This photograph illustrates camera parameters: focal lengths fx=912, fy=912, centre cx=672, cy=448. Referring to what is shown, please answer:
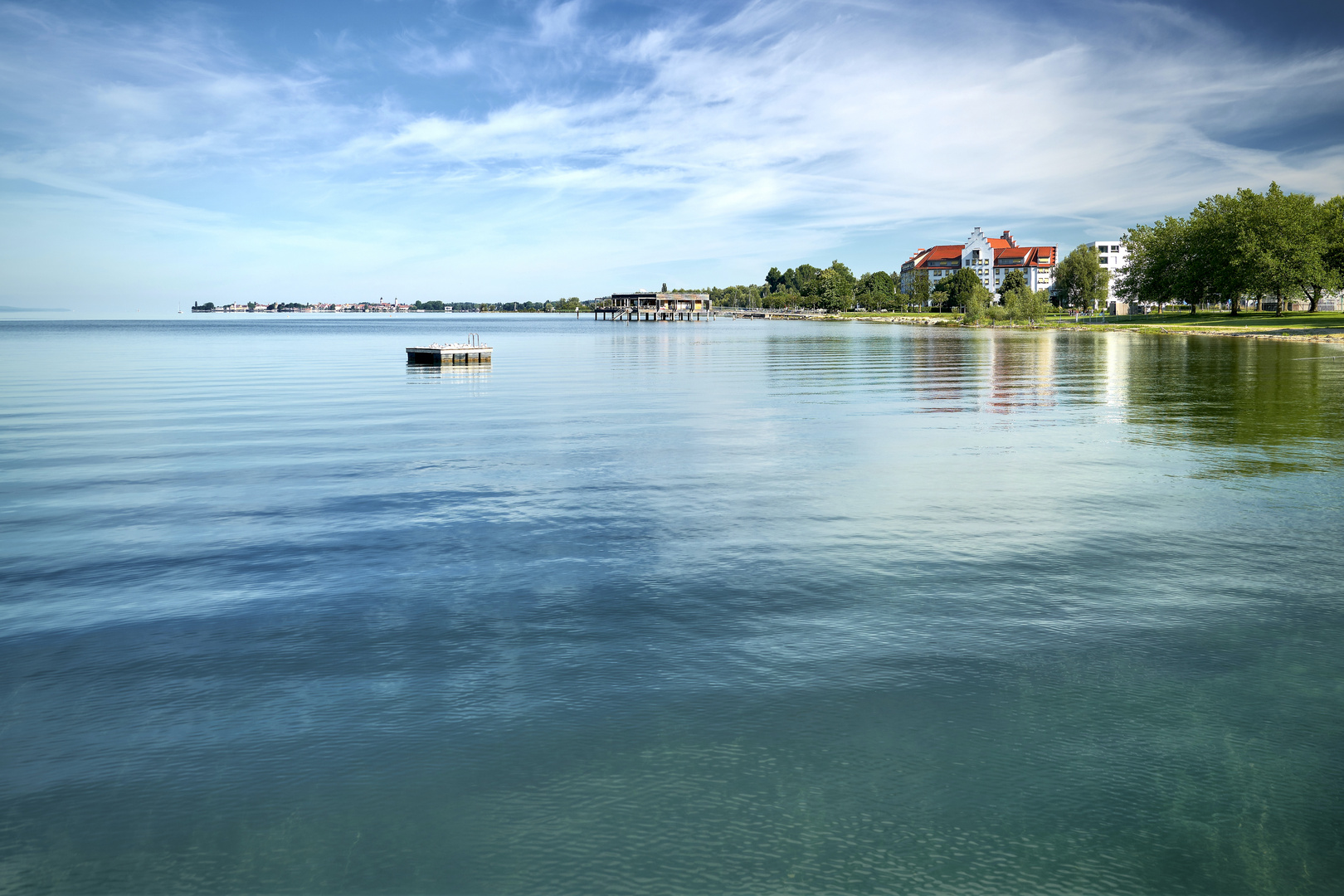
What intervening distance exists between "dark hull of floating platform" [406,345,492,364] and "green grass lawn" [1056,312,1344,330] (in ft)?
290

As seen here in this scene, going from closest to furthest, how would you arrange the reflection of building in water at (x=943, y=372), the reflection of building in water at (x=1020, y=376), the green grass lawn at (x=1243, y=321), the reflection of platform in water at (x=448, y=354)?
the reflection of building in water at (x=1020, y=376)
the reflection of building in water at (x=943, y=372)
the reflection of platform in water at (x=448, y=354)
the green grass lawn at (x=1243, y=321)

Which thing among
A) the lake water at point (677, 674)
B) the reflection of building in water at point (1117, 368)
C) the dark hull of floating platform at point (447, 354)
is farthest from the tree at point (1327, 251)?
the lake water at point (677, 674)

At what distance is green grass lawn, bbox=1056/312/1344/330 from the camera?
355 ft

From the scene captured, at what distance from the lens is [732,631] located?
444 inches

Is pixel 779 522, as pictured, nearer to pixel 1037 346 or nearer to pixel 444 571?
pixel 444 571

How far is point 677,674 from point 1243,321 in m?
140

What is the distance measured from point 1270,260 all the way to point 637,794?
452 ft

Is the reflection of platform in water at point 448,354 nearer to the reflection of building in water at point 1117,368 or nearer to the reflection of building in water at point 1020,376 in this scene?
the reflection of building in water at point 1020,376

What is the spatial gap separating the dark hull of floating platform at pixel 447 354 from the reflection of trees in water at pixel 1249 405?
156ft

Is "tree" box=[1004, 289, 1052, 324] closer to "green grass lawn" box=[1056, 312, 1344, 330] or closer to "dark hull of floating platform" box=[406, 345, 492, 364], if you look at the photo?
"green grass lawn" box=[1056, 312, 1344, 330]

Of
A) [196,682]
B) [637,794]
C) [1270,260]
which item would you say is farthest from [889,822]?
[1270,260]

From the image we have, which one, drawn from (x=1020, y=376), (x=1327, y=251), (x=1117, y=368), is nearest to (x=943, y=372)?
(x=1020, y=376)

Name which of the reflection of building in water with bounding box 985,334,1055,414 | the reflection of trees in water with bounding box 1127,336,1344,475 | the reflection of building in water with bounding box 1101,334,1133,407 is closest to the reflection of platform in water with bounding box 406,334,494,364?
the reflection of building in water with bounding box 985,334,1055,414

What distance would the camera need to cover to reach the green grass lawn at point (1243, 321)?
108062 mm
